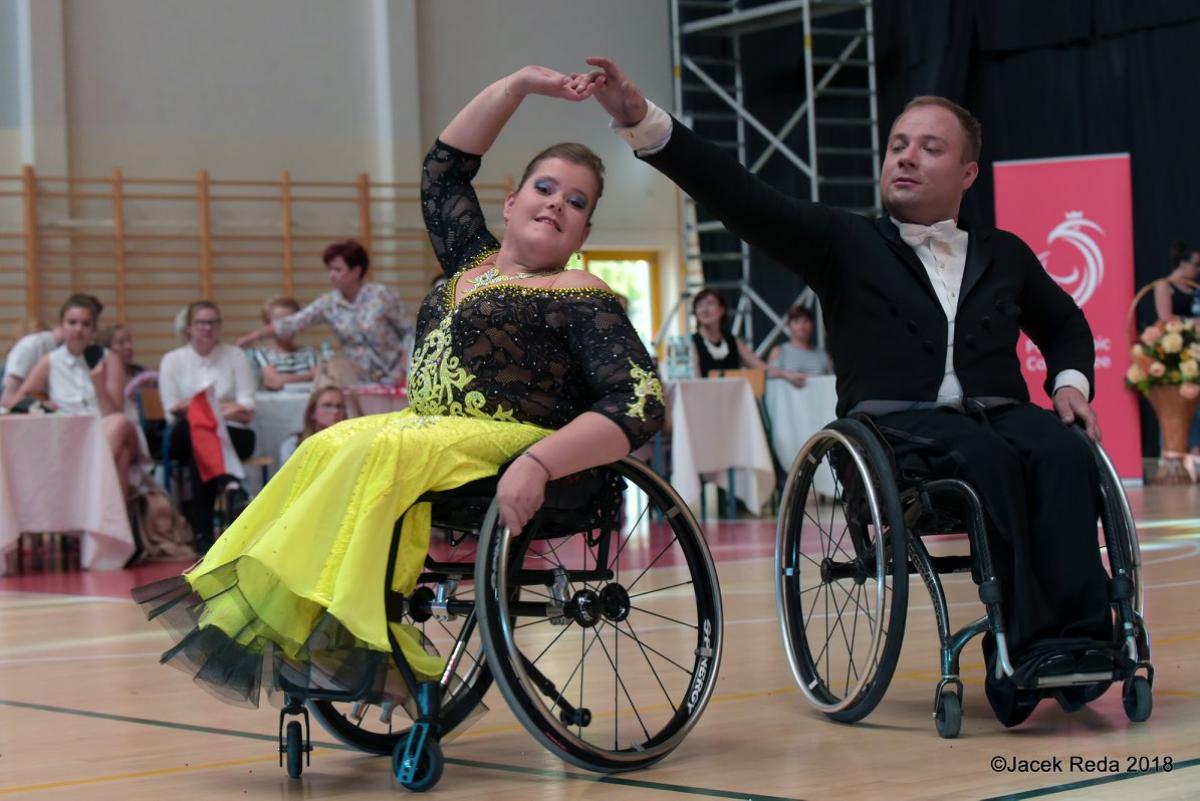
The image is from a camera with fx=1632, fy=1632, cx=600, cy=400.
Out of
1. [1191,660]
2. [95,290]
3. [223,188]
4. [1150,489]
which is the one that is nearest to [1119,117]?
[1150,489]

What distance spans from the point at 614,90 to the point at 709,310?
240 inches

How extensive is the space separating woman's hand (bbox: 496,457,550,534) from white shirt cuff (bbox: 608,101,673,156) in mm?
620

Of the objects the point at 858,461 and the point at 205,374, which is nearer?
the point at 858,461

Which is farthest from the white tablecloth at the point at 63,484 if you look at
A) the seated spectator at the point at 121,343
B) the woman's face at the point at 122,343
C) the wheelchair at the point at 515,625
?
the wheelchair at the point at 515,625

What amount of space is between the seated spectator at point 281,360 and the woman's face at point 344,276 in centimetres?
98

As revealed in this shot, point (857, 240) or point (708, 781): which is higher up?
point (857, 240)

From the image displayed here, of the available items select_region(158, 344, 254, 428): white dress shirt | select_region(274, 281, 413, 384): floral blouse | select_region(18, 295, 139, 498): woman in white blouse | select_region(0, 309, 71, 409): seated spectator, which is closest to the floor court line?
select_region(18, 295, 139, 498): woman in white blouse

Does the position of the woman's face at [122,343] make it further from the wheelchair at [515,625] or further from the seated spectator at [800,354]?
the wheelchair at [515,625]

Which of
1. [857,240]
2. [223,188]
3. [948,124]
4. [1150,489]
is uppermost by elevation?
[223,188]

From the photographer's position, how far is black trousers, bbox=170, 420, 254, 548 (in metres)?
6.82

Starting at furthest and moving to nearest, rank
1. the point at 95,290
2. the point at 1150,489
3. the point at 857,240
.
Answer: the point at 95,290 < the point at 1150,489 < the point at 857,240

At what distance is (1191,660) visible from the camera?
9.84 ft

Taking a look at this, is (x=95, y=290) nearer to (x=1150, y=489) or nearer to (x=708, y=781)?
(x=1150, y=489)

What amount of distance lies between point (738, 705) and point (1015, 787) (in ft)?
2.70
